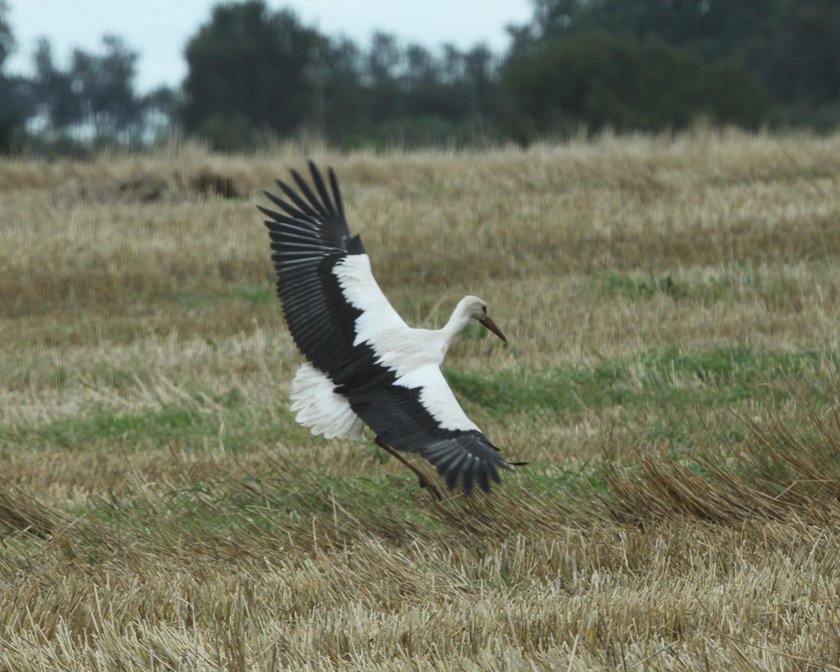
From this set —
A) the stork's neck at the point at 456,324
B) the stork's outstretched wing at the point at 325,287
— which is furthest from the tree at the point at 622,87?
the stork's neck at the point at 456,324

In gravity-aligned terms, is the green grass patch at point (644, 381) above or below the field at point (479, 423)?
below

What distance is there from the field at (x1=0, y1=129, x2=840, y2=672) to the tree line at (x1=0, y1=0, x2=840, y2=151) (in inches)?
638

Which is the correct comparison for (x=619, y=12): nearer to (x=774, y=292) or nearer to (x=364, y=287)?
(x=774, y=292)

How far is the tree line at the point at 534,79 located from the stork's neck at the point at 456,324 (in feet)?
83.0

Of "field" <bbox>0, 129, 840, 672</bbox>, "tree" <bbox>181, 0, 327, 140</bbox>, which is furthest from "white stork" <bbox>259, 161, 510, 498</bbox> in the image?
"tree" <bbox>181, 0, 327, 140</bbox>

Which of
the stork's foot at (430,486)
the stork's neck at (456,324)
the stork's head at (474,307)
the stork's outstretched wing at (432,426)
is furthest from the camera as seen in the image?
the stork's head at (474,307)

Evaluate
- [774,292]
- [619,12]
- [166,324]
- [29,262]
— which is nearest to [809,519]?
[774,292]

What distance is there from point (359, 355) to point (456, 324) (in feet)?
1.69

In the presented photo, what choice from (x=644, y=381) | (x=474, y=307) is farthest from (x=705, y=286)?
(x=474, y=307)

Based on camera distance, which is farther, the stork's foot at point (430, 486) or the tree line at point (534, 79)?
the tree line at point (534, 79)

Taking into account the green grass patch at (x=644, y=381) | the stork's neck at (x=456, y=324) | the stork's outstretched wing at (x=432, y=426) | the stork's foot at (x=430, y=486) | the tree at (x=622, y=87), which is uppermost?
the tree at (x=622, y=87)

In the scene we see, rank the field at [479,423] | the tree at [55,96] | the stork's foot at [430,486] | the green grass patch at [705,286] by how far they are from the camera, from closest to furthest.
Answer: the field at [479,423] → the stork's foot at [430,486] → the green grass patch at [705,286] → the tree at [55,96]

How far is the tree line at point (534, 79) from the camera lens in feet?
168

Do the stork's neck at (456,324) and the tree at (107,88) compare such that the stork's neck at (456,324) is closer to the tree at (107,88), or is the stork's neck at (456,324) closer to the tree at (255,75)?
the tree at (255,75)
